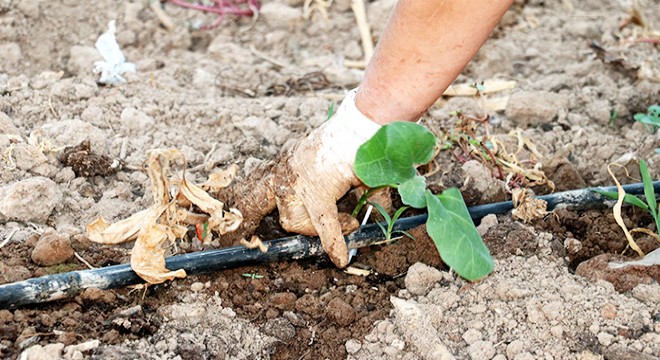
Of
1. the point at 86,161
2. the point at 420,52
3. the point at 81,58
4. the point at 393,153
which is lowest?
the point at 81,58

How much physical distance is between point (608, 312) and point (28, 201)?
145 cm

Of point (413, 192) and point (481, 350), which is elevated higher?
point (413, 192)

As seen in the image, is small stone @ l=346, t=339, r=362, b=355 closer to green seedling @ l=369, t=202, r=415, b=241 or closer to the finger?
the finger

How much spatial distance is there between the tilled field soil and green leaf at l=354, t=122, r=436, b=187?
0.28m

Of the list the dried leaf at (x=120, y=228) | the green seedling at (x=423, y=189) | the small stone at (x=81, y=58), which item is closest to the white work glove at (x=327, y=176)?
the green seedling at (x=423, y=189)

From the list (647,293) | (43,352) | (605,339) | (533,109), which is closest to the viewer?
(43,352)

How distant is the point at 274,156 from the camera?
251 centimetres

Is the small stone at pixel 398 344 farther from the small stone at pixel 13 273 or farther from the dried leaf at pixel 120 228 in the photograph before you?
the small stone at pixel 13 273

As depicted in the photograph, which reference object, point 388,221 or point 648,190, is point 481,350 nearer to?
point 388,221

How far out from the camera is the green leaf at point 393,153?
1788 mm

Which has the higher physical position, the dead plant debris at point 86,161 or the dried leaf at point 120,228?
the dried leaf at point 120,228

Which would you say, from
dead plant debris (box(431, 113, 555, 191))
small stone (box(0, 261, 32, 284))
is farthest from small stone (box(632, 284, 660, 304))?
small stone (box(0, 261, 32, 284))

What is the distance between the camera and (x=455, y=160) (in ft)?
8.23

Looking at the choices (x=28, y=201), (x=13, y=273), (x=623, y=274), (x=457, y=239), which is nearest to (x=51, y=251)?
(x=13, y=273)
